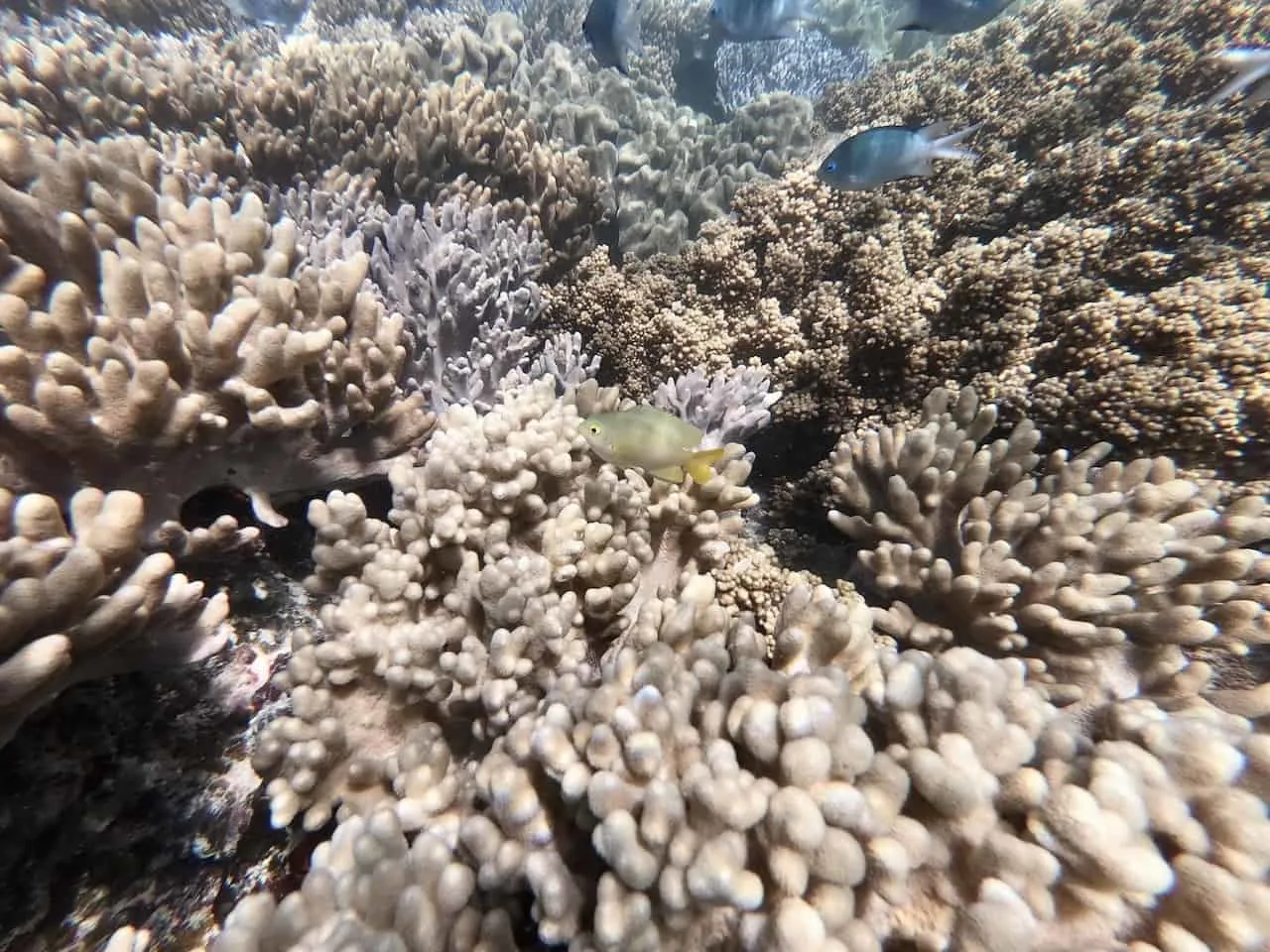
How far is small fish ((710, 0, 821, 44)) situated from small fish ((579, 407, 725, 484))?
6406mm

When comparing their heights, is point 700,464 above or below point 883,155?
below

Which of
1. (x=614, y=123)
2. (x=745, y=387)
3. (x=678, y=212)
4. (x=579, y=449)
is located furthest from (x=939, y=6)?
(x=579, y=449)

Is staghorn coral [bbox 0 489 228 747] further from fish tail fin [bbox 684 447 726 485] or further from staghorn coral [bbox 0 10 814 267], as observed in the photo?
staghorn coral [bbox 0 10 814 267]

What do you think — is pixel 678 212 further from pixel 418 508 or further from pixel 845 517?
pixel 418 508

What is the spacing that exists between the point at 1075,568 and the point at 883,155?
2.75 meters

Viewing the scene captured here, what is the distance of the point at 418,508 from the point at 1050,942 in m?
2.15

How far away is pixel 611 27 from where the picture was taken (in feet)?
16.8

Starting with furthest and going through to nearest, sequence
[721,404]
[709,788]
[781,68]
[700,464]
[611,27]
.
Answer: [781,68]
[611,27]
[721,404]
[700,464]
[709,788]

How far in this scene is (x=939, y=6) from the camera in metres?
5.48

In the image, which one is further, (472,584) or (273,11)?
(273,11)

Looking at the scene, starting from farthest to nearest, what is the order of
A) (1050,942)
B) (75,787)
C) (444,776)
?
(444,776) < (75,787) < (1050,942)

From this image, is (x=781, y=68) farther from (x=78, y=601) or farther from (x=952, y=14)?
(x=78, y=601)

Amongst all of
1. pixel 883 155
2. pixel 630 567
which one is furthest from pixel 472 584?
pixel 883 155

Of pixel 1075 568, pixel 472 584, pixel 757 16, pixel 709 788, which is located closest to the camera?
pixel 709 788
